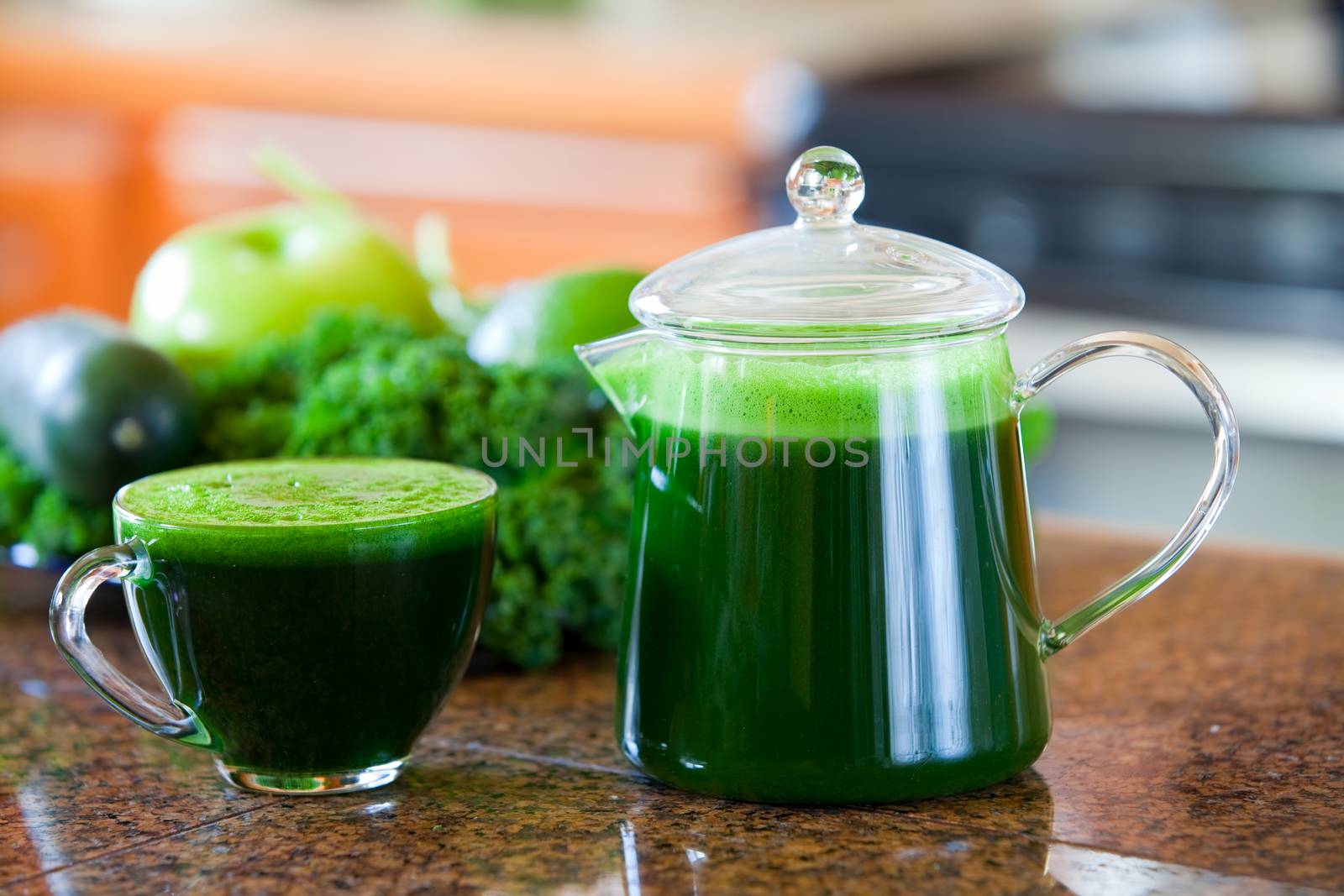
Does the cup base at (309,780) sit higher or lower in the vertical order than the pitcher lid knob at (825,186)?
lower

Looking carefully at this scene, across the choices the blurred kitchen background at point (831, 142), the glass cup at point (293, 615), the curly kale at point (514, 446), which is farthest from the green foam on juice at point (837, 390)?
the blurred kitchen background at point (831, 142)

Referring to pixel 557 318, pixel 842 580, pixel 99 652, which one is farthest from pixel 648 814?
pixel 557 318

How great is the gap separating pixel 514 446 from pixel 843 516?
28 cm

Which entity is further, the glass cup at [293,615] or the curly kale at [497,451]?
the curly kale at [497,451]

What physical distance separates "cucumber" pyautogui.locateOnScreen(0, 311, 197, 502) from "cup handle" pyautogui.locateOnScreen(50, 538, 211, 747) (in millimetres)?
243

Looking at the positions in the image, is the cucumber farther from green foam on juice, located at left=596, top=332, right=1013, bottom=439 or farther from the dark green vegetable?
green foam on juice, located at left=596, top=332, right=1013, bottom=439

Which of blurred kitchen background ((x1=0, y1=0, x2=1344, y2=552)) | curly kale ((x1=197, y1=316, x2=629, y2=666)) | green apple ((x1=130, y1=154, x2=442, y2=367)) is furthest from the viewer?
blurred kitchen background ((x1=0, y1=0, x2=1344, y2=552))

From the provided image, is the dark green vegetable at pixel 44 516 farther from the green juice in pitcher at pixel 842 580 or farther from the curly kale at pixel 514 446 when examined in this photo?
the green juice in pitcher at pixel 842 580

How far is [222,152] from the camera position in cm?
308

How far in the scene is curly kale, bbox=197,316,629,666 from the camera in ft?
2.69

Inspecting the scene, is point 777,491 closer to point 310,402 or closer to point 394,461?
point 394,461

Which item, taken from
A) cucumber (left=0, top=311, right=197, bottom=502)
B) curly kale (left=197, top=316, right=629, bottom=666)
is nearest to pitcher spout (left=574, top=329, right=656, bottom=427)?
curly kale (left=197, top=316, right=629, bottom=666)

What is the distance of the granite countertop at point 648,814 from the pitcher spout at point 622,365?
16 cm

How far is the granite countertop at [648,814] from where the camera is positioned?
22.2 inches
